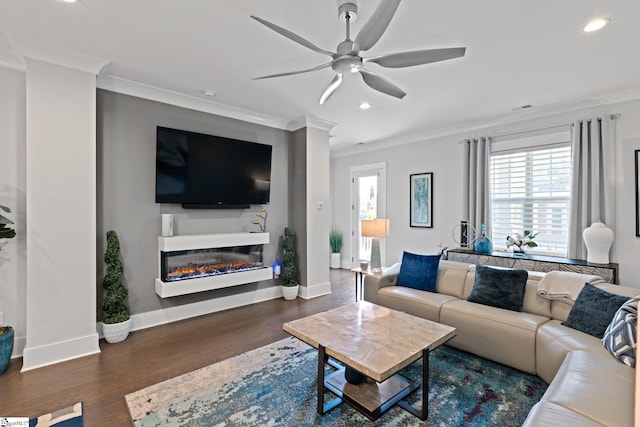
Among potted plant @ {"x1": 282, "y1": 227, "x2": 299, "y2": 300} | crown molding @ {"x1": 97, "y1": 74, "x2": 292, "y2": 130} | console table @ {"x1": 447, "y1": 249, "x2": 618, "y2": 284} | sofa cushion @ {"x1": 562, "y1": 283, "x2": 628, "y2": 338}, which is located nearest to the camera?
sofa cushion @ {"x1": 562, "y1": 283, "x2": 628, "y2": 338}

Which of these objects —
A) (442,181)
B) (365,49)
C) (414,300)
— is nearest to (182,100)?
(365,49)

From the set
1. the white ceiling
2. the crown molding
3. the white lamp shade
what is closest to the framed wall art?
the white lamp shade

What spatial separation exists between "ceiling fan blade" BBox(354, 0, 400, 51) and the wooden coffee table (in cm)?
201

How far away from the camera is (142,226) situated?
3623mm

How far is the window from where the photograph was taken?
13.5 feet

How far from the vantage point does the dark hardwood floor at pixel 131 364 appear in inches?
86.3

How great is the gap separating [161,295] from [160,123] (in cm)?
206

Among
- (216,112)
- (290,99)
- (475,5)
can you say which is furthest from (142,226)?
(475,5)

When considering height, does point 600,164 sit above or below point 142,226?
above

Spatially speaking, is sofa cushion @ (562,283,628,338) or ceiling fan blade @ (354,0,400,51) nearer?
ceiling fan blade @ (354,0,400,51)

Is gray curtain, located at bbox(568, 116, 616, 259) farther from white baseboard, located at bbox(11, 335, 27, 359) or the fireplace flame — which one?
white baseboard, located at bbox(11, 335, 27, 359)

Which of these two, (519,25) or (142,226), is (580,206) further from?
(142,226)

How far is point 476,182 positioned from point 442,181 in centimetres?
61

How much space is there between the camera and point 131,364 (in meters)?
2.76
